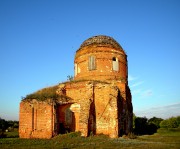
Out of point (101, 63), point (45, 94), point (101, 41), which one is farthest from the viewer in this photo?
point (101, 41)

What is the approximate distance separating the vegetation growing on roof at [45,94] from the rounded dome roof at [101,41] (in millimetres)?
6818

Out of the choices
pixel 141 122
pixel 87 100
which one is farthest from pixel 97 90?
pixel 141 122

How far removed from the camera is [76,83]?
70.0 ft

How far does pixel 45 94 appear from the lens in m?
20.0

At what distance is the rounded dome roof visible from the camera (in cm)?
2462

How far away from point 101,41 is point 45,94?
357 inches

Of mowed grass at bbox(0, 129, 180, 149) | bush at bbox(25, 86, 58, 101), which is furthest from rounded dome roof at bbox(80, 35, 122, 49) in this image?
mowed grass at bbox(0, 129, 180, 149)

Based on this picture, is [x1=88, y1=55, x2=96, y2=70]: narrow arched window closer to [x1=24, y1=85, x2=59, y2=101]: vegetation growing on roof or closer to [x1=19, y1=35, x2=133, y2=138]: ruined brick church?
[x1=19, y1=35, x2=133, y2=138]: ruined brick church

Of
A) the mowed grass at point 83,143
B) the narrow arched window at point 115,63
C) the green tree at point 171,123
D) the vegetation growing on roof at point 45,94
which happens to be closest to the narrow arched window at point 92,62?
the narrow arched window at point 115,63

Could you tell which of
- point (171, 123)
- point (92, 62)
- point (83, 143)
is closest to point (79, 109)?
point (92, 62)

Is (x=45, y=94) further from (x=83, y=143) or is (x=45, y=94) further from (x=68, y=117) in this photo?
(x=83, y=143)

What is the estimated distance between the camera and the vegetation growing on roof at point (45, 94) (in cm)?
1950

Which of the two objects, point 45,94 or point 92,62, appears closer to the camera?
point 45,94

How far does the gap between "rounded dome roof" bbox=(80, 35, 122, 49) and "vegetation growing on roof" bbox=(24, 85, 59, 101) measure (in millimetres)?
6818
